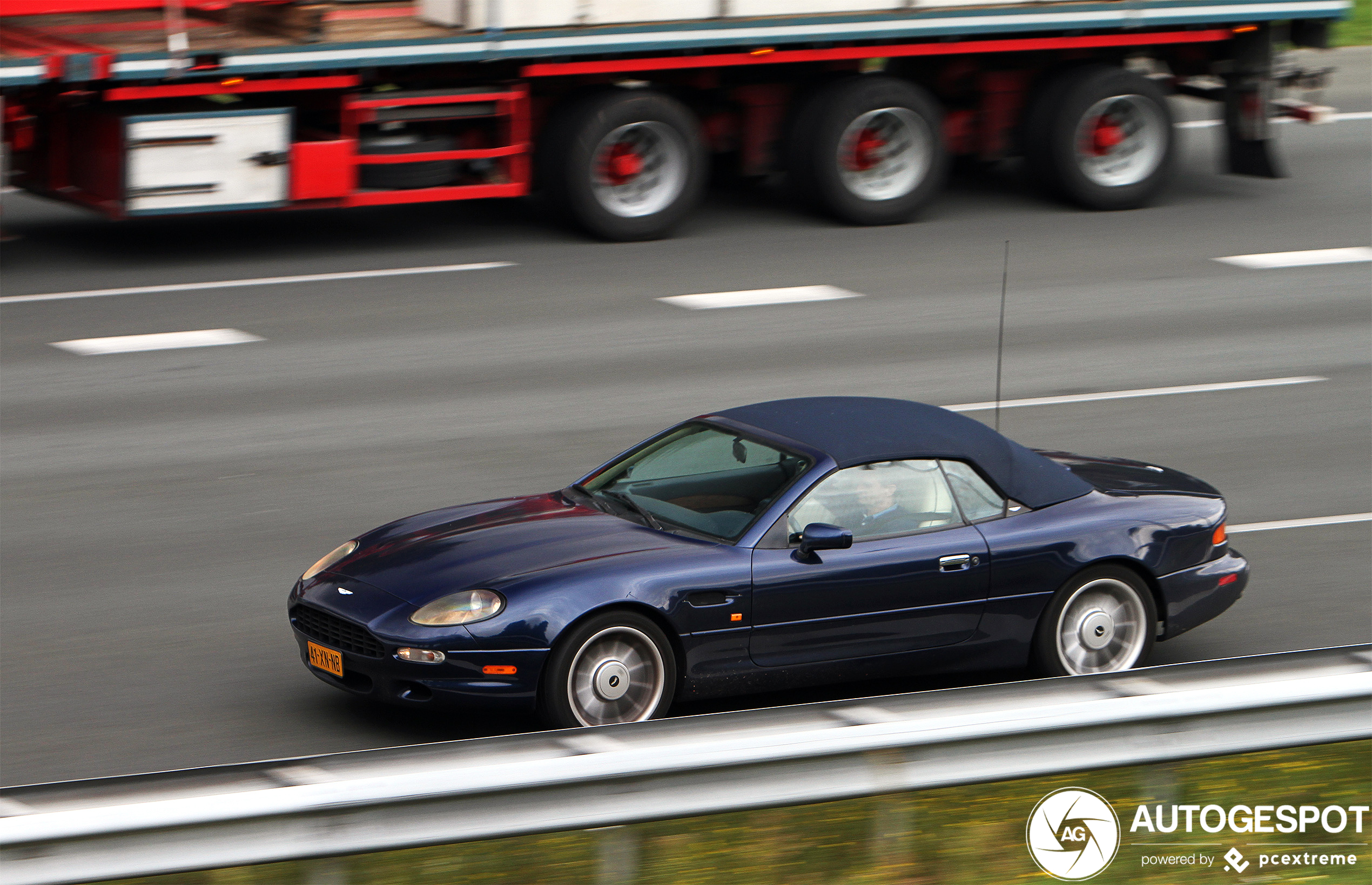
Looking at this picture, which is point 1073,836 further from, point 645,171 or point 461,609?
point 645,171

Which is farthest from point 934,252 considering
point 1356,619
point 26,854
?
point 26,854

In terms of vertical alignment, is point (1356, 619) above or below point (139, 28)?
below

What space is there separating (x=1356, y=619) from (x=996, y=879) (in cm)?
481

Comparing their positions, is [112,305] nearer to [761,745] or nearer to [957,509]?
[957,509]

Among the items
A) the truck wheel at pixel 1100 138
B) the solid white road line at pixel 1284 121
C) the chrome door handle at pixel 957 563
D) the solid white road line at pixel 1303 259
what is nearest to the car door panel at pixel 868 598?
the chrome door handle at pixel 957 563

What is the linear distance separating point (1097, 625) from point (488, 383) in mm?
5685

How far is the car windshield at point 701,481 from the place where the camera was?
7305 millimetres

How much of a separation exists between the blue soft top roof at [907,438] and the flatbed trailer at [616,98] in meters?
8.35

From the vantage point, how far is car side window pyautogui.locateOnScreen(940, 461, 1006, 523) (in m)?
7.48

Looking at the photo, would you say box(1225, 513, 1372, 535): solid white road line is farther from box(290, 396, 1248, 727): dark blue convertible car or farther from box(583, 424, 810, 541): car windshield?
box(583, 424, 810, 541): car windshield

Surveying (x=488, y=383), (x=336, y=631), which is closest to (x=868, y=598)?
(x=336, y=631)

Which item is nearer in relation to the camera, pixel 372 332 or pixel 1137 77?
pixel 372 332

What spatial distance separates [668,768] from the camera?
151 inches

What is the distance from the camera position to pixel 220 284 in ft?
48.3
